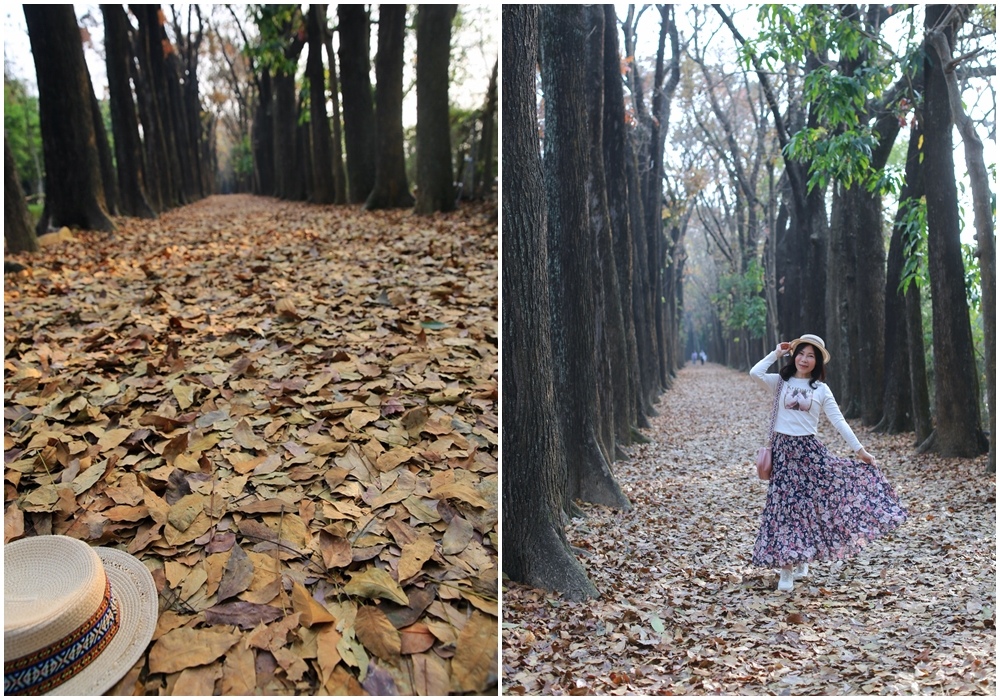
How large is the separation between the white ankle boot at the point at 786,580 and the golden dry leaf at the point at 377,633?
1.95 metres

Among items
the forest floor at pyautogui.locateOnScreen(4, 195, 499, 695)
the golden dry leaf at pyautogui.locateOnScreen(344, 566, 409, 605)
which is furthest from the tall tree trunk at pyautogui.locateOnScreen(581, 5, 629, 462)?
the golden dry leaf at pyautogui.locateOnScreen(344, 566, 409, 605)

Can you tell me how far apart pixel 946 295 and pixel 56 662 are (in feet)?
21.0

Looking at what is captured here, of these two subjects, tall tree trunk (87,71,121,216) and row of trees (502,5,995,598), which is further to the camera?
tall tree trunk (87,71,121,216)

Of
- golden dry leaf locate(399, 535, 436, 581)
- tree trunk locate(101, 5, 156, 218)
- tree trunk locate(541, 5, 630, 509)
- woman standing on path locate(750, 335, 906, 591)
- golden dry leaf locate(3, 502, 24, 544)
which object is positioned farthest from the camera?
tree trunk locate(101, 5, 156, 218)

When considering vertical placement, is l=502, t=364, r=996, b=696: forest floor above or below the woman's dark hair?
below

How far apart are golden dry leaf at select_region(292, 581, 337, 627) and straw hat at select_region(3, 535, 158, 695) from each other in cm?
46

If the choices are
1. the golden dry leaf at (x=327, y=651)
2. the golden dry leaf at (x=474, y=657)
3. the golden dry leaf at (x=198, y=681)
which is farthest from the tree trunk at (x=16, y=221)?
the golden dry leaf at (x=474, y=657)

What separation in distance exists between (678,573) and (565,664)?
102 cm

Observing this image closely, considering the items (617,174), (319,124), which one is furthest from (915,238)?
(319,124)

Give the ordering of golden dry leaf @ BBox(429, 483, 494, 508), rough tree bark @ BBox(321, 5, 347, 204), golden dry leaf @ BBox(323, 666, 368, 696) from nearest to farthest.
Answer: golden dry leaf @ BBox(323, 666, 368, 696)
golden dry leaf @ BBox(429, 483, 494, 508)
rough tree bark @ BBox(321, 5, 347, 204)

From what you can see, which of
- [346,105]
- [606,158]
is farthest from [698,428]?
[346,105]

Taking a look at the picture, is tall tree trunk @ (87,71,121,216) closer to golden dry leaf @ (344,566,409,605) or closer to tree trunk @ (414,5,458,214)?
tree trunk @ (414,5,458,214)

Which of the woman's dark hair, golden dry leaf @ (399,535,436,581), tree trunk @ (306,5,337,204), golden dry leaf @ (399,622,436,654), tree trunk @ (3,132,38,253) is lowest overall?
golden dry leaf @ (399,622,436,654)

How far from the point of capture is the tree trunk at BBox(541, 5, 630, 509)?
4.77 meters
